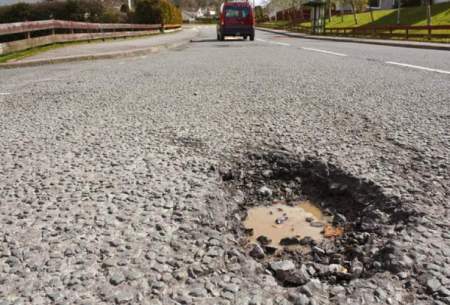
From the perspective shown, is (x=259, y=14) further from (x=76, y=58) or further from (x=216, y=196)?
(x=216, y=196)

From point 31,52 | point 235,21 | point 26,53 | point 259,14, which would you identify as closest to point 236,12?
point 235,21

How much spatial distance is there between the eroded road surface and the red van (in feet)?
62.2

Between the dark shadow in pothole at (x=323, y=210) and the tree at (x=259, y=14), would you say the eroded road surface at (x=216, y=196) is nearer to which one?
the dark shadow in pothole at (x=323, y=210)

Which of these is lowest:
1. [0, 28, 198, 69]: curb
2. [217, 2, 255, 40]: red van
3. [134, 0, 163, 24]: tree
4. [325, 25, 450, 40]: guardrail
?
[0, 28, 198, 69]: curb

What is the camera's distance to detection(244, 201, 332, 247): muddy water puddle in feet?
5.46

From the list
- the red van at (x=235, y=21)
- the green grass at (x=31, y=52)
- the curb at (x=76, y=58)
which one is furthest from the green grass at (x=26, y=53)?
the red van at (x=235, y=21)

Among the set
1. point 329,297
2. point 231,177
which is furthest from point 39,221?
point 329,297

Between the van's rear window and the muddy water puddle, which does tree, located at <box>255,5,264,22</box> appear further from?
the muddy water puddle

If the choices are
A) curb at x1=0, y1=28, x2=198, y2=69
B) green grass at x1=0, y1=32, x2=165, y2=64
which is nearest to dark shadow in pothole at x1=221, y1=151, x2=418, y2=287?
curb at x1=0, y1=28, x2=198, y2=69

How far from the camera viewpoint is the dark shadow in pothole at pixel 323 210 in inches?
53.9

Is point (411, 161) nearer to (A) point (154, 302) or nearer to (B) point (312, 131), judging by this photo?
(B) point (312, 131)

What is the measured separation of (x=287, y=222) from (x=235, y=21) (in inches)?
856

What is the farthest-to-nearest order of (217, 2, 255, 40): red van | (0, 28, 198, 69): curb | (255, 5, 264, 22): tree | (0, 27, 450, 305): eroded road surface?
(255, 5, 264, 22): tree → (217, 2, 255, 40): red van → (0, 28, 198, 69): curb → (0, 27, 450, 305): eroded road surface

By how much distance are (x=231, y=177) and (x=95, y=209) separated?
760 mm
